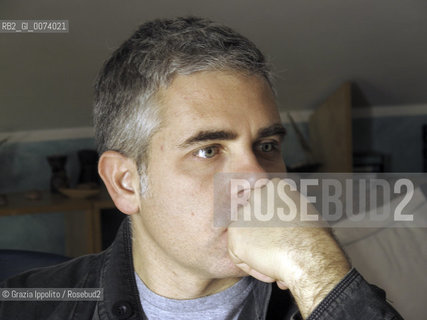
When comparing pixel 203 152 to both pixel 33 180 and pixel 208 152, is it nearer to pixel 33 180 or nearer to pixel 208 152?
pixel 208 152

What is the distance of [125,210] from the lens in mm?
1188

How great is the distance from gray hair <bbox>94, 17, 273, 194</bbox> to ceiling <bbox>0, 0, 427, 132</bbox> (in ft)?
3.24

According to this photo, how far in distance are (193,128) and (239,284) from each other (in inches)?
13.1

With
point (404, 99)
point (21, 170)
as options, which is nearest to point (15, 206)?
point (21, 170)

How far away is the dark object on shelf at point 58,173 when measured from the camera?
9.16 ft

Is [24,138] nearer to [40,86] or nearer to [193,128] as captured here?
[40,86]

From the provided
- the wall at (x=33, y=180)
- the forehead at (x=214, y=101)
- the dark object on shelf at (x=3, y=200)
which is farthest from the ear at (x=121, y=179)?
the wall at (x=33, y=180)

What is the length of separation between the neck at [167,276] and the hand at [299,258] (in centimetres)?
22

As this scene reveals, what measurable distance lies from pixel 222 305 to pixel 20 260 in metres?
0.51

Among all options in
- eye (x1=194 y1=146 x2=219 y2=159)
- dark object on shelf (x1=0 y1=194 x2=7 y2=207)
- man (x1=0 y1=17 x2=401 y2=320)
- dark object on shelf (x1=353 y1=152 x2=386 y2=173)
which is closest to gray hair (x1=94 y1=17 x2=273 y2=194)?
man (x1=0 y1=17 x2=401 y2=320)

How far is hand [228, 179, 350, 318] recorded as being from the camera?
836mm

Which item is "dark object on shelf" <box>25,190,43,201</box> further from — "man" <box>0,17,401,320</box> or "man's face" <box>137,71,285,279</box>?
"man's face" <box>137,71,285,279</box>

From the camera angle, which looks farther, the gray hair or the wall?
the wall

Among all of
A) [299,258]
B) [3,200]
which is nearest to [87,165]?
[3,200]
